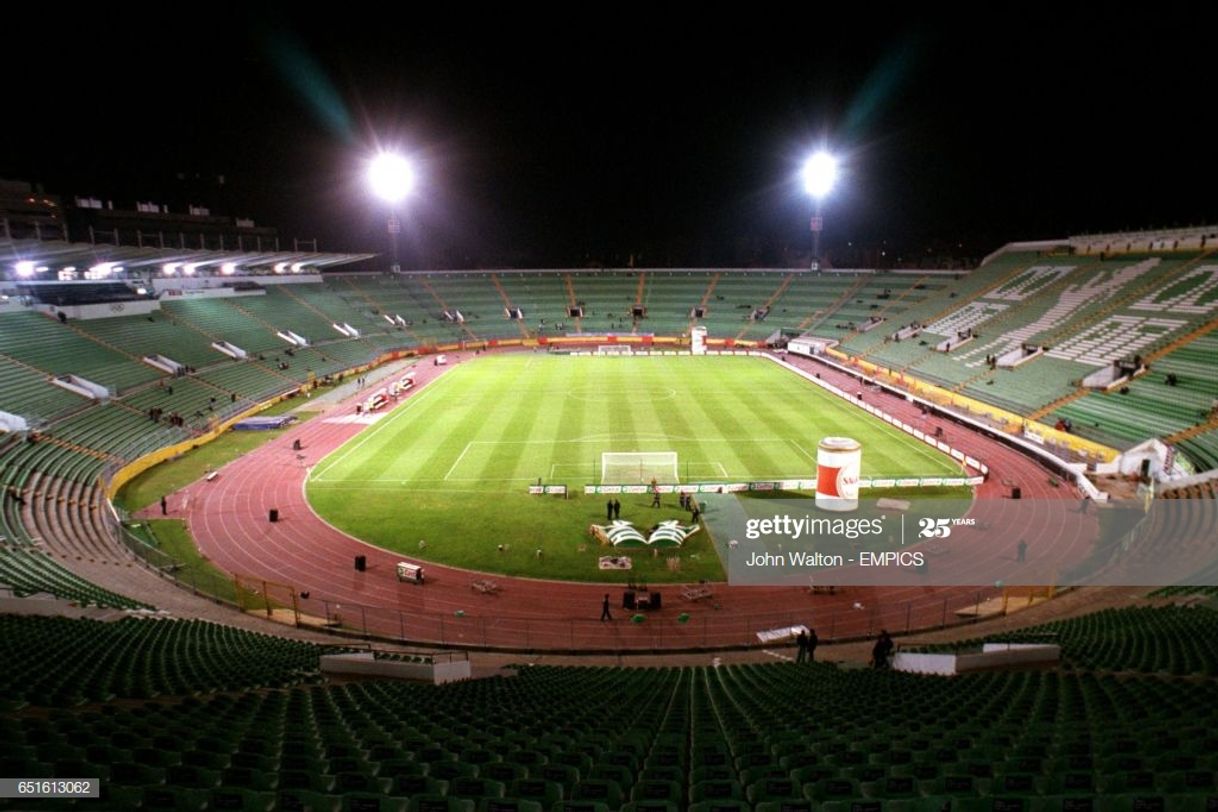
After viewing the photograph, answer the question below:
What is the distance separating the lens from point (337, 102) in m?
71.4

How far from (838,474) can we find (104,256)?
51963 mm

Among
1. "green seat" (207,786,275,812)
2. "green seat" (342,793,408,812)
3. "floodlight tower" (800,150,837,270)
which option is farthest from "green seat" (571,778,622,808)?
"floodlight tower" (800,150,837,270)

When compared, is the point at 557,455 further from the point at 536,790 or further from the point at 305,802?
the point at 305,802

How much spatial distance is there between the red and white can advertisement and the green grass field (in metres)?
5.37

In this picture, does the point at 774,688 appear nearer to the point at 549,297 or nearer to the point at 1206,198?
the point at 1206,198

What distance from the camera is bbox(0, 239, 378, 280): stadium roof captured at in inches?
1704

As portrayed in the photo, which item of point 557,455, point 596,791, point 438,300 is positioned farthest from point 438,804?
point 438,300

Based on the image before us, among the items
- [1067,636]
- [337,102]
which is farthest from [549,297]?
[1067,636]

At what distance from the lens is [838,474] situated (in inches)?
1092

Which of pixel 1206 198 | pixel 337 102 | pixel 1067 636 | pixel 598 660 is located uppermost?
pixel 337 102

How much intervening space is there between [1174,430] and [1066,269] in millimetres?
34149

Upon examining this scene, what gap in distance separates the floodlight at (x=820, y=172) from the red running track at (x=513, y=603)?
6738 cm

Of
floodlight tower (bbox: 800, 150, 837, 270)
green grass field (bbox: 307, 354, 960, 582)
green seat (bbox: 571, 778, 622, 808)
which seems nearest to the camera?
green seat (bbox: 571, 778, 622, 808)

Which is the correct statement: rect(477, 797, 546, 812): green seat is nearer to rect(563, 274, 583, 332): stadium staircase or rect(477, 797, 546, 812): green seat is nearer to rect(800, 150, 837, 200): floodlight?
rect(563, 274, 583, 332): stadium staircase
